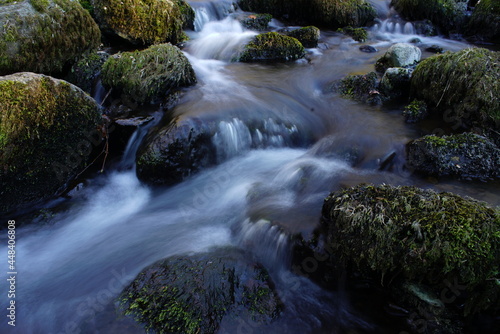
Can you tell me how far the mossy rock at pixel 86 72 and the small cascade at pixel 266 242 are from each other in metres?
4.69

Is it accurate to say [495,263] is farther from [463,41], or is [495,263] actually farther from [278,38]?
[463,41]

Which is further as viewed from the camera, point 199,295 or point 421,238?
point 199,295

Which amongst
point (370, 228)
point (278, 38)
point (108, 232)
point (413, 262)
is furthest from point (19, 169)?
point (278, 38)

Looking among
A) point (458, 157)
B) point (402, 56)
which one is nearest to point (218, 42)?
point (402, 56)

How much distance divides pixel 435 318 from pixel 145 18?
26.5ft

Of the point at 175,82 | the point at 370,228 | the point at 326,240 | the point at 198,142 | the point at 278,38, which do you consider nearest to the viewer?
the point at 370,228

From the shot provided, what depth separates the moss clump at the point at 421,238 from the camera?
2691 mm

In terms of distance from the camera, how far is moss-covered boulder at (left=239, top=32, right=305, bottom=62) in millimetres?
8812

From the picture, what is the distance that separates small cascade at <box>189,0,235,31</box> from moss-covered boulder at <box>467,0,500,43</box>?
828 centimetres

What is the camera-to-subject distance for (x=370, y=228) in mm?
3045

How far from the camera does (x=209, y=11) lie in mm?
10867

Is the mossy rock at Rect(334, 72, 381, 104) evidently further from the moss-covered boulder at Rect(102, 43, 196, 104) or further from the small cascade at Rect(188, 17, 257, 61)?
the moss-covered boulder at Rect(102, 43, 196, 104)

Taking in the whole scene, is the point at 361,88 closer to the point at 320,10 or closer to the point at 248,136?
the point at 248,136

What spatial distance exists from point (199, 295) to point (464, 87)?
530 centimetres
